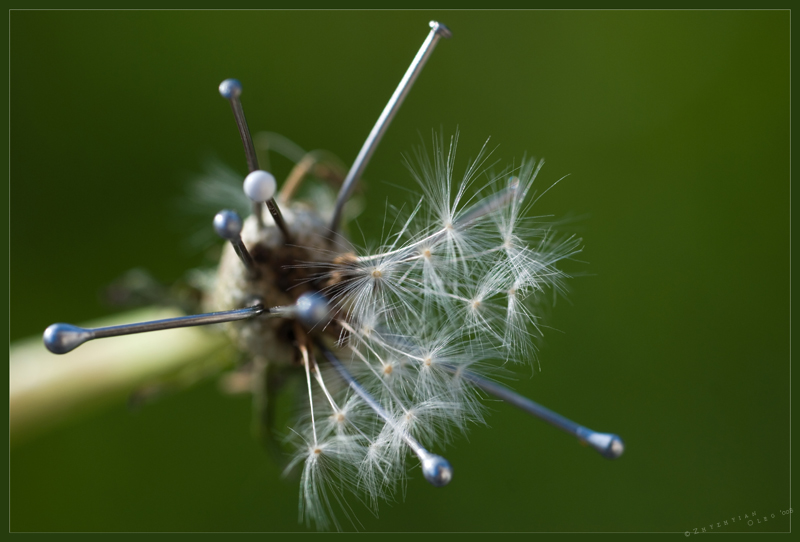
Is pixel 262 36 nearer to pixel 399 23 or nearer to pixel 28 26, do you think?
pixel 399 23

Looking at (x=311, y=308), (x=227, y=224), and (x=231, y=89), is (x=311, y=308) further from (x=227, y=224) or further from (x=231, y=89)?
(x=231, y=89)

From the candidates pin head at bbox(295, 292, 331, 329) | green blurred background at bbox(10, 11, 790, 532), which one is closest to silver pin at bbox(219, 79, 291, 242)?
pin head at bbox(295, 292, 331, 329)

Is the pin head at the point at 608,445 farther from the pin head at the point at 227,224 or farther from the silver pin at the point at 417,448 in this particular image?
the pin head at the point at 227,224

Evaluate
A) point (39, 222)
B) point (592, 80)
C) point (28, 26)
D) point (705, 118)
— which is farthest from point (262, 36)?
point (705, 118)

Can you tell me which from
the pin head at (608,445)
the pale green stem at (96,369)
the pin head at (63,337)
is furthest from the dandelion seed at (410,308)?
the pale green stem at (96,369)

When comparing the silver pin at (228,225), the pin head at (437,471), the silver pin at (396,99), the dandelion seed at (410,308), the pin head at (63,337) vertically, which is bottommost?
the pin head at (437,471)

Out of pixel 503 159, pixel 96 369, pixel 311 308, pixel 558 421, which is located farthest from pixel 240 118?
pixel 503 159

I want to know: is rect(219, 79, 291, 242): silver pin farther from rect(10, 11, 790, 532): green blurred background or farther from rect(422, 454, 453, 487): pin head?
Result: rect(10, 11, 790, 532): green blurred background
